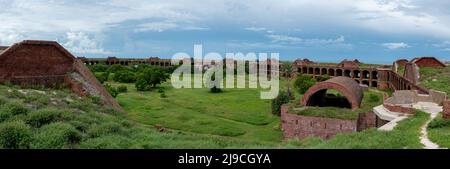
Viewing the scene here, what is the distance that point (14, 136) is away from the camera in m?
8.91

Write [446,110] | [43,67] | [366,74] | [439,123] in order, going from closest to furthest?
[439,123] → [446,110] → [43,67] → [366,74]

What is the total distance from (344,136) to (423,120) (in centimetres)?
579

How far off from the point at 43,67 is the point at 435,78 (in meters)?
31.6

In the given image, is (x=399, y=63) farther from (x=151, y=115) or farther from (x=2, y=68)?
(x=2, y=68)

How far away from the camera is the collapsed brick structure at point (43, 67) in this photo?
15.2m

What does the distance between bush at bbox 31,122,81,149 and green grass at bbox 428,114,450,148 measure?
9.30 meters

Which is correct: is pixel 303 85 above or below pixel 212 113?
above

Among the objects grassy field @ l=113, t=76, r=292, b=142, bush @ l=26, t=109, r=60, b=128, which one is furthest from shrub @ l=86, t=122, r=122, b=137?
grassy field @ l=113, t=76, r=292, b=142

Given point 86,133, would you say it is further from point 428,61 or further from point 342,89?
point 428,61

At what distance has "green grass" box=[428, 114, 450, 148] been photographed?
10670 millimetres

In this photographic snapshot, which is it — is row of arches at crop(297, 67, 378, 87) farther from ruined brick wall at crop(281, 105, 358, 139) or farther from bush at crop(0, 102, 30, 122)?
bush at crop(0, 102, 30, 122)

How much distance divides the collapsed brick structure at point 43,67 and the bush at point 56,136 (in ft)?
20.3

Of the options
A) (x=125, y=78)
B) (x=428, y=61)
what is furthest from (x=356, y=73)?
(x=125, y=78)
